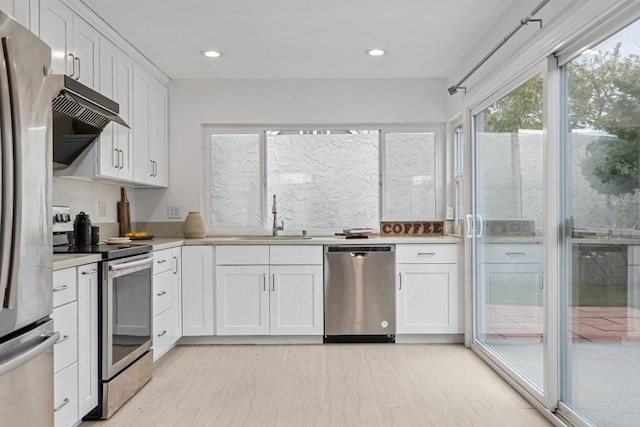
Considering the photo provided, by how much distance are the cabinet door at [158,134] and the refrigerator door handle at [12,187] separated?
2.93 m

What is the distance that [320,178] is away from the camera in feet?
16.0

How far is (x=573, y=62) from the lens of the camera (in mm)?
2473

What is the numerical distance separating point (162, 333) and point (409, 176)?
2662 millimetres

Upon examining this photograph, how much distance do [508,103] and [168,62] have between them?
107 inches

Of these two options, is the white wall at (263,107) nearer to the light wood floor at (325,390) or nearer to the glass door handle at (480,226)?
the glass door handle at (480,226)

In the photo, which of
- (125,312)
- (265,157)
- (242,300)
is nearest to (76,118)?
(125,312)

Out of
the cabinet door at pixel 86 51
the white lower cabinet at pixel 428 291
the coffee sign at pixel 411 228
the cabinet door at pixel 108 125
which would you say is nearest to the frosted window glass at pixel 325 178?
the coffee sign at pixel 411 228

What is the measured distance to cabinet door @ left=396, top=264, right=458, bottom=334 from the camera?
425 centimetres

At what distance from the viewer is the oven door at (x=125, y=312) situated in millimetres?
2682

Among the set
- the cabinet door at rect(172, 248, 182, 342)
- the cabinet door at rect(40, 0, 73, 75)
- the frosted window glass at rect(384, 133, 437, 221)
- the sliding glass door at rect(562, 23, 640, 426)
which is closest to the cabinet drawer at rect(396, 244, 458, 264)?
the frosted window glass at rect(384, 133, 437, 221)

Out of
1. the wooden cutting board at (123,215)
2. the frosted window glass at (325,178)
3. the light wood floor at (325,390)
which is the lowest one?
the light wood floor at (325,390)

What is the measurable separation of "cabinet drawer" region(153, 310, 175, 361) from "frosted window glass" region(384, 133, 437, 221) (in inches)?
→ 87.0

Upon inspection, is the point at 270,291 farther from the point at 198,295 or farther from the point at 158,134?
the point at 158,134

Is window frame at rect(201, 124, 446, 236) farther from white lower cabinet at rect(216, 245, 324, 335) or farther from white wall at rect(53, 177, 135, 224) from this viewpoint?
white wall at rect(53, 177, 135, 224)
